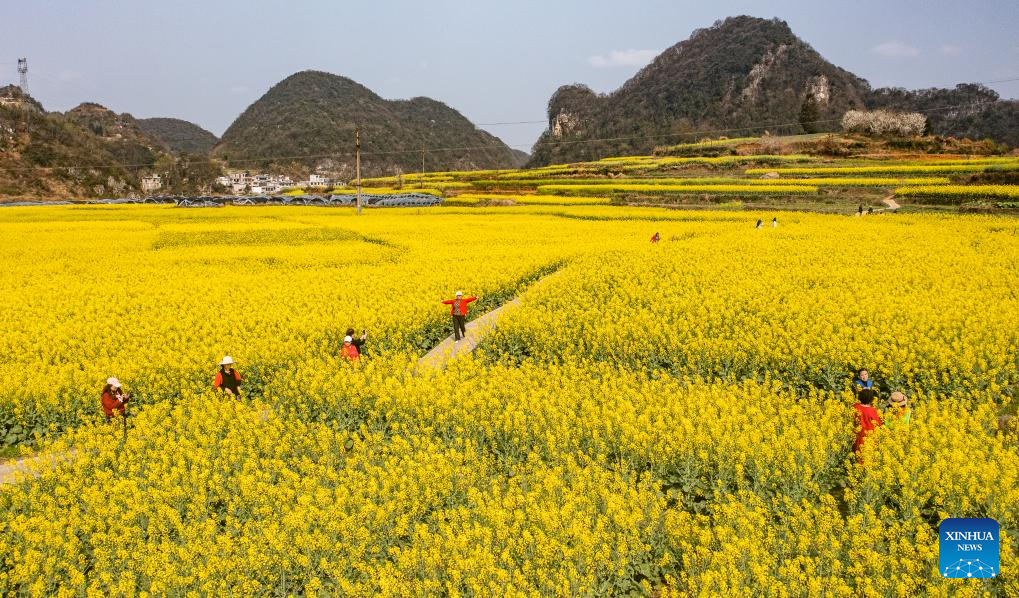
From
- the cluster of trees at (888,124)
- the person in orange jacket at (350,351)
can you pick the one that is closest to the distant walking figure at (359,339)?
the person in orange jacket at (350,351)

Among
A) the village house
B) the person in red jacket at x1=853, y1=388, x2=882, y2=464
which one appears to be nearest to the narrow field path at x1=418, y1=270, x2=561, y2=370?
the person in red jacket at x1=853, y1=388, x2=882, y2=464

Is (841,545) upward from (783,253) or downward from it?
downward

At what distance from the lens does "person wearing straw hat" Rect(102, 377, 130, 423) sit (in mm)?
10031

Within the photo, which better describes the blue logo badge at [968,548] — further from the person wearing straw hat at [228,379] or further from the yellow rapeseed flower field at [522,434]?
the person wearing straw hat at [228,379]

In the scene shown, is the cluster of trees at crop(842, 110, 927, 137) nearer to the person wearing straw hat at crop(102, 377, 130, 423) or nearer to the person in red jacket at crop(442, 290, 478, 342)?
the person in red jacket at crop(442, 290, 478, 342)

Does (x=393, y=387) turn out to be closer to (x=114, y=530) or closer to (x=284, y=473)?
(x=284, y=473)

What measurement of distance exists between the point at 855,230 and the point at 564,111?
15415cm

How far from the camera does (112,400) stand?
10.1m

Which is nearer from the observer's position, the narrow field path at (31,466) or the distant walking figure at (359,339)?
the narrow field path at (31,466)

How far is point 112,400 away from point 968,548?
40.7ft

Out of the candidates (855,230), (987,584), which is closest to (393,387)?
(987,584)

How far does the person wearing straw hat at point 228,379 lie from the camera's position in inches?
433

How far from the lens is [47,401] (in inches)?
427

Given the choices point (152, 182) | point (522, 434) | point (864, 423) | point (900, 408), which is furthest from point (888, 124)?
point (152, 182)
